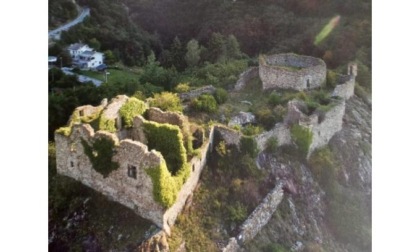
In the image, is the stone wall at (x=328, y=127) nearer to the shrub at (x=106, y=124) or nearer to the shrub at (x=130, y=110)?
the shrub at (x=130, y=110)

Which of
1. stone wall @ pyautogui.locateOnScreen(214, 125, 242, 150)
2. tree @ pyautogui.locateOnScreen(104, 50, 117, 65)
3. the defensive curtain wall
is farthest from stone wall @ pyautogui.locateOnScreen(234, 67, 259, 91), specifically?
tree @ pyautogui.locateOnScreen(104, 50, 117, 65)

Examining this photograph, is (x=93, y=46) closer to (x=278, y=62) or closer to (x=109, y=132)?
(x=109, y=132)

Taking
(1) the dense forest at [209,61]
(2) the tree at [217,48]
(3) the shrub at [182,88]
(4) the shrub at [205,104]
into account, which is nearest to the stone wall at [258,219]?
(1) the dense forest at [209,61]

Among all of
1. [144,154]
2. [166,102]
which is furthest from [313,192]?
[144,154]

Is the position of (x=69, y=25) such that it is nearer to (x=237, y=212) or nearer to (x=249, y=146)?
(x=249, y=146)

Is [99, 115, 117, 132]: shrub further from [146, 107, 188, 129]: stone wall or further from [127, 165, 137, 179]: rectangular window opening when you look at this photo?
[127, 165, 137, 179]: rectangular window opening

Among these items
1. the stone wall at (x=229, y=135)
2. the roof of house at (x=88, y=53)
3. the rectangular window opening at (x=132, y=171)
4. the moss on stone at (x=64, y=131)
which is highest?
the roof of house at (x=88, y=53)

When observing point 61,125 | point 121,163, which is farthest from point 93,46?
point 121,163
